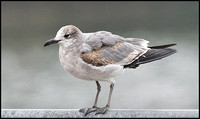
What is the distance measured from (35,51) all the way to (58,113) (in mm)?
10312

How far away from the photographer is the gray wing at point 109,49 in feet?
15.9

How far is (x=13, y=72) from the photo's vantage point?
1350 cm

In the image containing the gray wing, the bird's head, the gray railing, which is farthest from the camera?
the gray wing

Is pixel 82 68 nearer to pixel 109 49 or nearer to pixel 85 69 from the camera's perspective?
pixel 85 69

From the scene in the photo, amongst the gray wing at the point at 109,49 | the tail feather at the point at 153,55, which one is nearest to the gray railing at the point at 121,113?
the gray wing at the point at 109,49

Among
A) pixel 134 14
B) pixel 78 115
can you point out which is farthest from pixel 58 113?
pixel 134 14

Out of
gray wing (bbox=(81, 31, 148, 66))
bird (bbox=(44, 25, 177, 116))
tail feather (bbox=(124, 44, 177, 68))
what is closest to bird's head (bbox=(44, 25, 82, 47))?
bird (bbox=(44, 25, 177, 116))

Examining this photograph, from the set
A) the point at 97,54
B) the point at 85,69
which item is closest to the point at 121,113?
the point at 85,69

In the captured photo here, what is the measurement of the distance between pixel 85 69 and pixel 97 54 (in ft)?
0.70

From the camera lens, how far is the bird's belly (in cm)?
473

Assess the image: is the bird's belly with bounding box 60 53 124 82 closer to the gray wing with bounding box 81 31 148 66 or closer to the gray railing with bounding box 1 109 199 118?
the gray wing with bounding box 81 31 148 66

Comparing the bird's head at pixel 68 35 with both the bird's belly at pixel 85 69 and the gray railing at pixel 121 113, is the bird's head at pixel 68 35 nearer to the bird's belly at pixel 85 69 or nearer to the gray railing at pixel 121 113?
the bird's belly at pixel 85 69

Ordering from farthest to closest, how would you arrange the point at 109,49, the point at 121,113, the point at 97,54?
the point at 109,49 → the point at 97,54 → the point at 121,113

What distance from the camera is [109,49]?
16.6 feet
